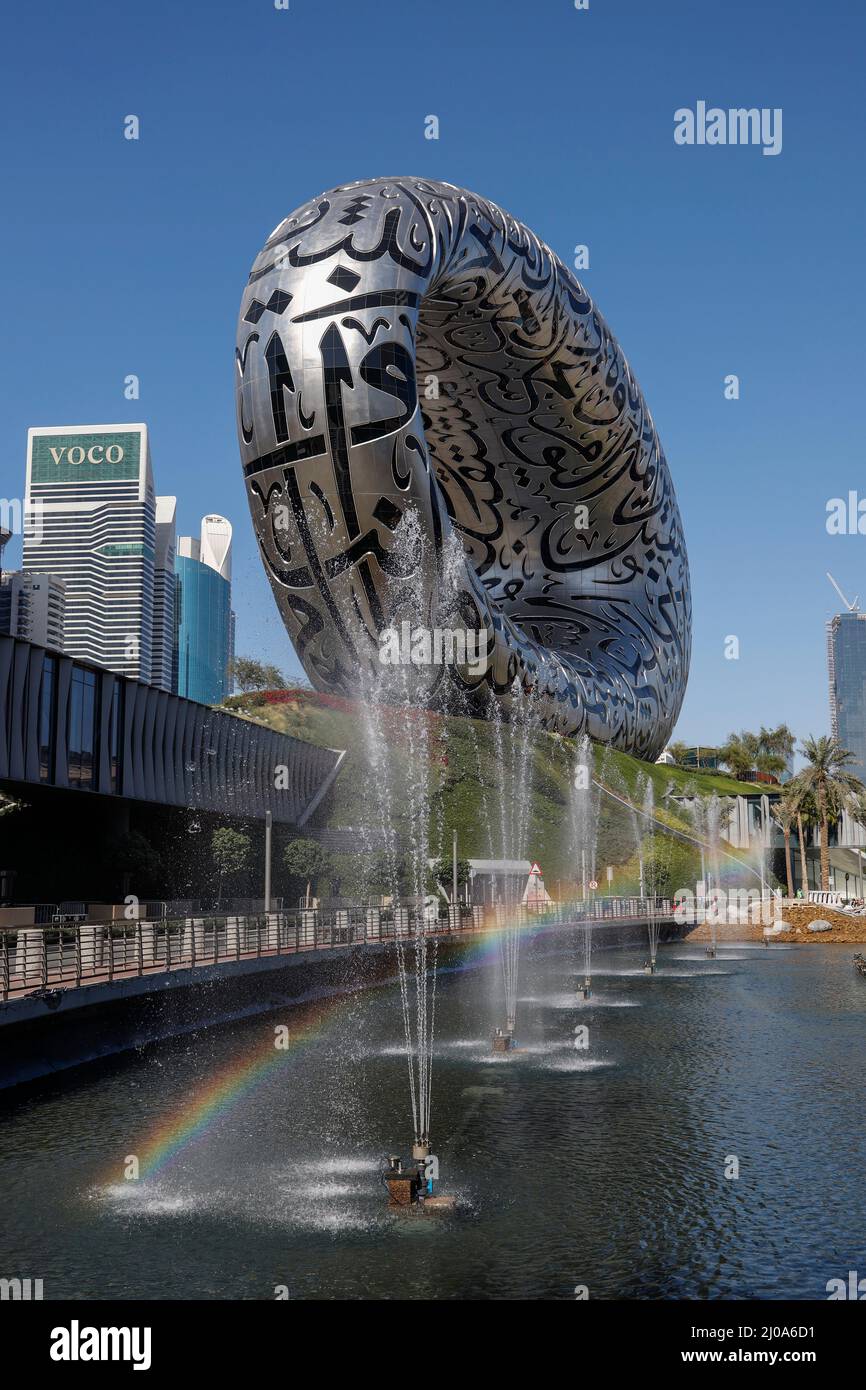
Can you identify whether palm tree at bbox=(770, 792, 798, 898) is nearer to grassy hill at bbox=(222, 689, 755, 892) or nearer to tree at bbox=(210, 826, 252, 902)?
grassy hill at bbox=(222, 689, 755, 892)

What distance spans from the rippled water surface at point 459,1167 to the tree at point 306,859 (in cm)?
1887

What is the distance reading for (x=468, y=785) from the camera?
63406 millimetres

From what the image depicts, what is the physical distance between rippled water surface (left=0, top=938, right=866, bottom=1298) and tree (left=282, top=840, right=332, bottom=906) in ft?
61.9

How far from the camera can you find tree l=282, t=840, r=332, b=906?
140ft

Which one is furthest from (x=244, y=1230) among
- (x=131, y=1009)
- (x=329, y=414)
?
(x=329, y=414)

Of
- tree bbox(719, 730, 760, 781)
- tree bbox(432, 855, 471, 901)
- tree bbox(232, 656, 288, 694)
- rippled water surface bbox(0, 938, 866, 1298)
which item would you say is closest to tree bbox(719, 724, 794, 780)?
A: tree bbox(719, 730, 760, 781)

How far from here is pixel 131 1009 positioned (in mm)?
19844

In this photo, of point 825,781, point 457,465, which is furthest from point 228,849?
point 825,781

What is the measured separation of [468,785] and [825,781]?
1913cm

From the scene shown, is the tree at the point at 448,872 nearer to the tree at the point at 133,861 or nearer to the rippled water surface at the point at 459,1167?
the tree at the point at 133,861

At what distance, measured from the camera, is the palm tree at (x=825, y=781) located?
6788cm

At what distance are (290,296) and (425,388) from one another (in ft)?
58.3

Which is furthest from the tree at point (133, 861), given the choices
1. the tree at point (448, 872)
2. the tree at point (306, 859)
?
the tree at point (448, 872)

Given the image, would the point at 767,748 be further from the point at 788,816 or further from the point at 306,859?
the point at 306,859
